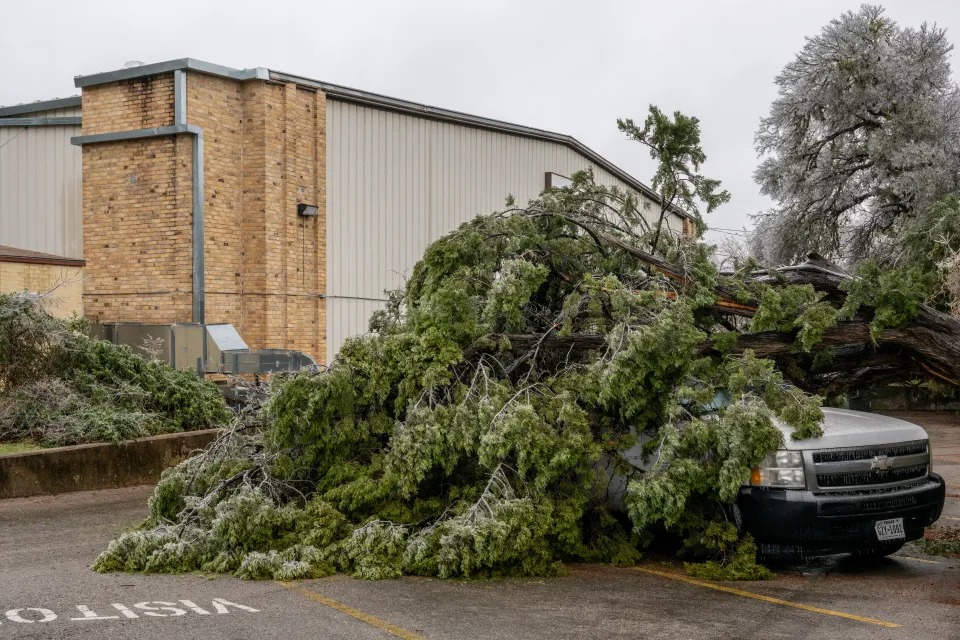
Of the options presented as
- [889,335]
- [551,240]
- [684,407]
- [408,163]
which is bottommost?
[684,407]

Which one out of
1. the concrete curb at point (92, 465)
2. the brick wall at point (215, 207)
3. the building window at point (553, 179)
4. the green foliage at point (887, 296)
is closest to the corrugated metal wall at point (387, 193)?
the brick wall at point (215, 207)

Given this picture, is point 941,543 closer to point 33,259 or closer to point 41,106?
point 33,259

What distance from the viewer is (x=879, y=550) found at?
827 centimetres

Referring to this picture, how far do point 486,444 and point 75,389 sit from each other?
8.17m

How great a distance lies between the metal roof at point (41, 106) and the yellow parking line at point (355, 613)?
Result: 55.3ft

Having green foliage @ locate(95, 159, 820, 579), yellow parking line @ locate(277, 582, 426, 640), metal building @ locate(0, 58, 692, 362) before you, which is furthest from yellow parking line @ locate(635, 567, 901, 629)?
metal building @ locate(0, 58, 692, 362)

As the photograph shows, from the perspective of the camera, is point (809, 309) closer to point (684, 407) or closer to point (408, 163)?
point (684, 407)

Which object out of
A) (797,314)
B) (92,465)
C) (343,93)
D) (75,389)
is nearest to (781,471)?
(797,314)

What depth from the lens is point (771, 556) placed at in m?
7.72

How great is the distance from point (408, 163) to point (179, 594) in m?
15.6

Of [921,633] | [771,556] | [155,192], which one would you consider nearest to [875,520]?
[771,556]

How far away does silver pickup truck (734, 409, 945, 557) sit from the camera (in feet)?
24.5

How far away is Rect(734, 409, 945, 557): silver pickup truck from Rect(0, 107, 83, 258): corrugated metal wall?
1648cm

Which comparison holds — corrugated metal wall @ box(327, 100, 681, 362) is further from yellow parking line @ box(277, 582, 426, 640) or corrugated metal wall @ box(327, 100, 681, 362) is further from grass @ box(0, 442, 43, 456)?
yellow parking line @ box(277, 582, 426, 640)
